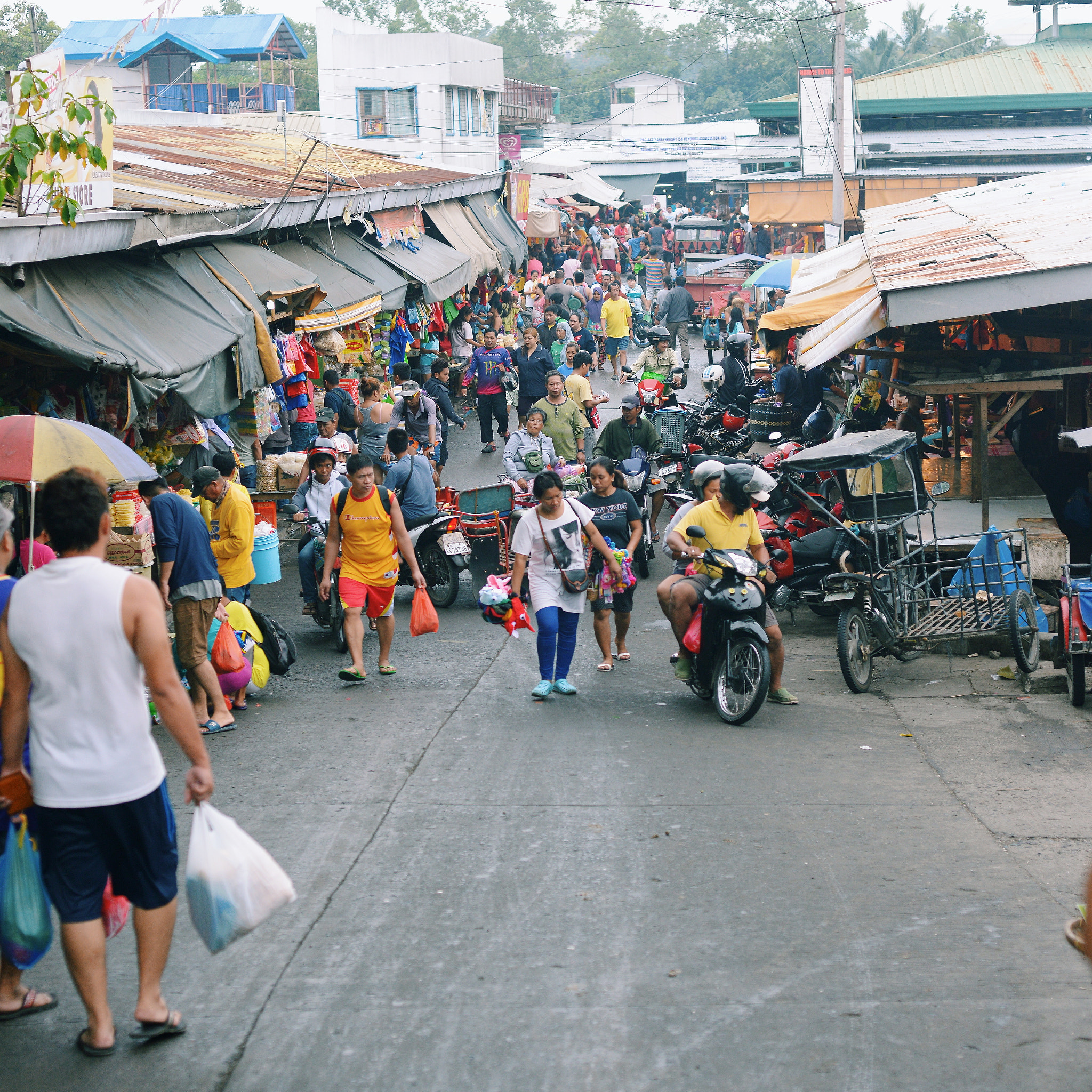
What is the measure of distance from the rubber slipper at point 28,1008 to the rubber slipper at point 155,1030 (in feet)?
1.29

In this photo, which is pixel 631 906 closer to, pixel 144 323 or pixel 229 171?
pixel 144 323

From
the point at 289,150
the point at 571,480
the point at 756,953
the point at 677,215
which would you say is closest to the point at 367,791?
the point at 756,953

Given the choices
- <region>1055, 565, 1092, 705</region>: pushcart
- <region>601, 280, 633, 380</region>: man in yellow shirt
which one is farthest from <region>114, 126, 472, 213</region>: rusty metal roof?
<region>1055, 565, 1092, 705</region>: pushcart

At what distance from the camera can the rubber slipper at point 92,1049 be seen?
390 centimetres

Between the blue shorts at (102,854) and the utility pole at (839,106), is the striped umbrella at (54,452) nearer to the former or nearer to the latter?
the blue shorts at (102,854)

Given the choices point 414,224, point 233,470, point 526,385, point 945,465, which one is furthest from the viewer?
point 414,224

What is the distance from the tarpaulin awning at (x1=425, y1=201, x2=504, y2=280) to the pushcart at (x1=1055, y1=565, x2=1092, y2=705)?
Result: 50.0ft

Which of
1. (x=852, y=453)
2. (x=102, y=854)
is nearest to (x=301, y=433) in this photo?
(x=852, y=453)

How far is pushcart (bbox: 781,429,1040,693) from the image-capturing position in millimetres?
9109

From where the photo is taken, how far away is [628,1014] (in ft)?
13.8

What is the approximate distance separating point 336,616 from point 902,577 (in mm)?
4396

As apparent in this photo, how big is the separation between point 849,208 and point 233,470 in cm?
3180

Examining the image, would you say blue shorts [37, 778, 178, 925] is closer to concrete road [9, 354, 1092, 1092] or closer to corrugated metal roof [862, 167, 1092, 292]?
concrete road [9, 354, 1092, 1092]

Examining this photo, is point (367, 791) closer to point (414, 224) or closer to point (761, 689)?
point (761, 689)
